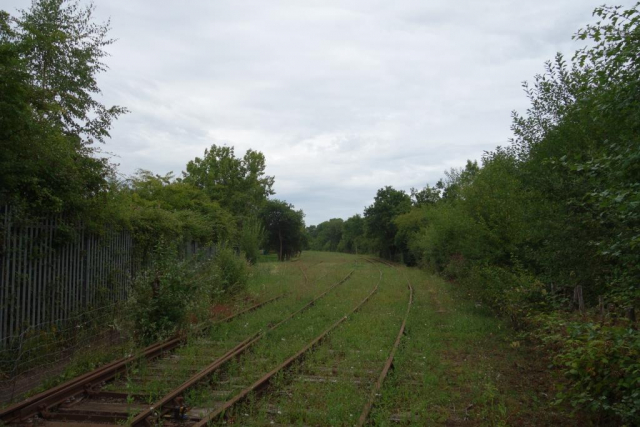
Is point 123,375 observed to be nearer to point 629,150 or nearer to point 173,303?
point 173,303

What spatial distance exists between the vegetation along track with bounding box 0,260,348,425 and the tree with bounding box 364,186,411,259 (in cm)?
4924

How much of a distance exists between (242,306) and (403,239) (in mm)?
36179

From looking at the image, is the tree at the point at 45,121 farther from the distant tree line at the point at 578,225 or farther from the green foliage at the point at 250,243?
the green foliage at the point at 250,243

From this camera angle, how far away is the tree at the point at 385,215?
57750 mm

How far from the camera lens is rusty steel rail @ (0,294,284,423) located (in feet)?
16.9

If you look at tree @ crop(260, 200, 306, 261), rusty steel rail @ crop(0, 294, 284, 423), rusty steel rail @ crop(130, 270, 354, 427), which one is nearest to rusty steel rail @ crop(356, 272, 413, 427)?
rusty steel rail @ crop(130, 270, 354, 427)

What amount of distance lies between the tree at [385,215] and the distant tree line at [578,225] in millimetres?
41850

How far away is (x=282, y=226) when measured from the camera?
65250 millimetres

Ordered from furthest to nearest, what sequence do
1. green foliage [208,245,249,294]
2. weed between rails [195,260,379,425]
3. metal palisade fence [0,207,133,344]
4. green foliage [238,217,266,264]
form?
green foliage [238,217,266,264]
green foliage [208,245,249,294]
metal palisade fence [0,207,133,344]
weed between rails [195,260,379,425]

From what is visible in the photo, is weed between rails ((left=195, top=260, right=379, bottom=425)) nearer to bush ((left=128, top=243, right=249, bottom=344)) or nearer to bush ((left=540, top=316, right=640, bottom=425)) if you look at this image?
bush ((left=128, top=243, right=249, bottom=344))

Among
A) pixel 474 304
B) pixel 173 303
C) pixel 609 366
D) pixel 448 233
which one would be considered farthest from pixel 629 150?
pixel 448 233

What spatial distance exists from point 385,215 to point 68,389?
5348 cm

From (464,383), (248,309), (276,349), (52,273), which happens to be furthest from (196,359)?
(248,309)

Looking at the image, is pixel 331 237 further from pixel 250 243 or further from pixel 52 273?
pixel 52 273
